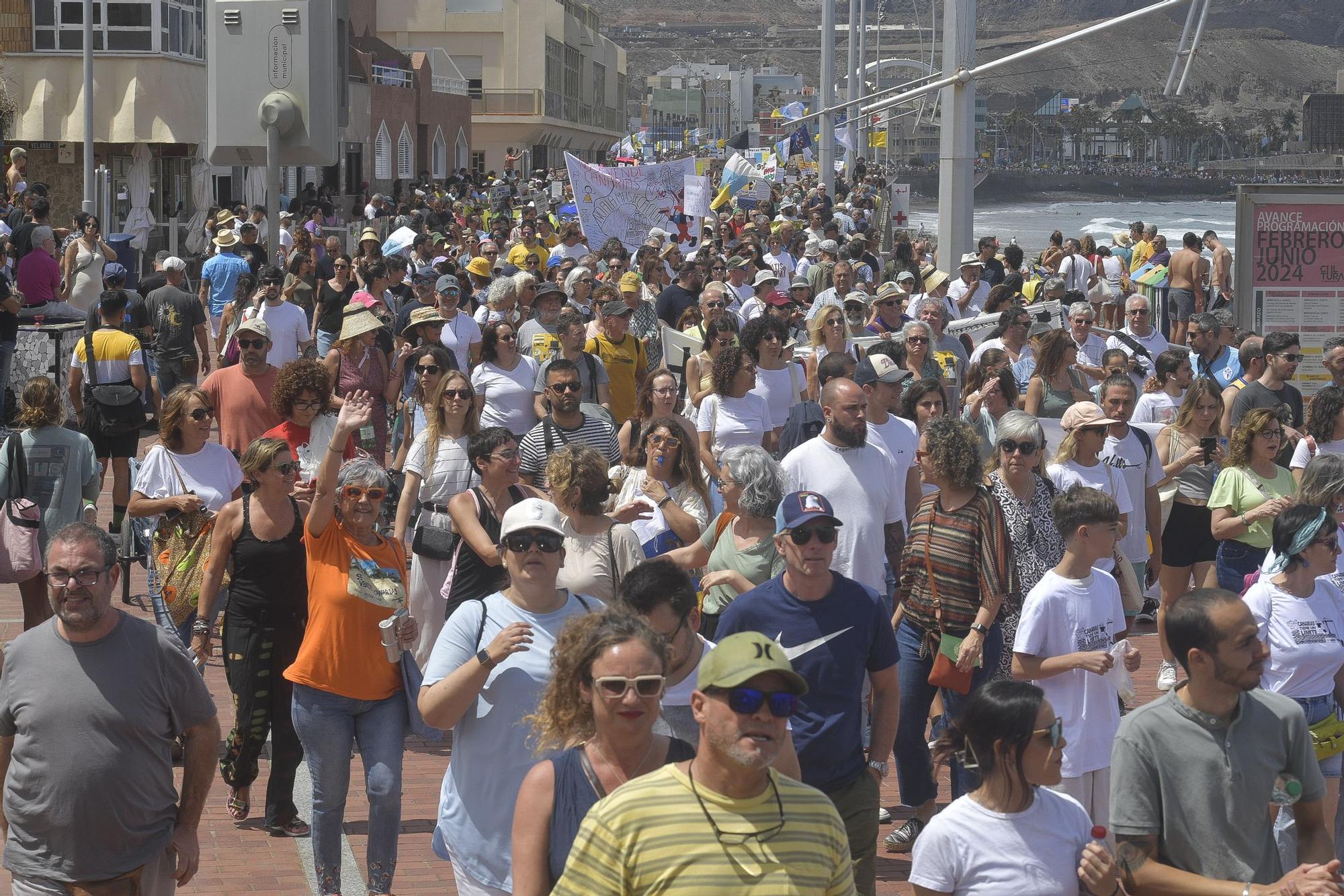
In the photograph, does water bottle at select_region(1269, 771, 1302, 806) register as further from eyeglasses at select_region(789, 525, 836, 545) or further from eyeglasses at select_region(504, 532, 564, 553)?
eyeglasses at select_region(504, 532, 564, 553)

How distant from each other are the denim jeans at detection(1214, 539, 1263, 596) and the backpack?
204cm

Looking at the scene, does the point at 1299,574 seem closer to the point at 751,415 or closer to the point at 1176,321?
the point at 751,415

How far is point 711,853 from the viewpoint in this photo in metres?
3.36

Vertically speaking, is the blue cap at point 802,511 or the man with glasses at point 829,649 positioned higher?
the blue cap at point 802,511

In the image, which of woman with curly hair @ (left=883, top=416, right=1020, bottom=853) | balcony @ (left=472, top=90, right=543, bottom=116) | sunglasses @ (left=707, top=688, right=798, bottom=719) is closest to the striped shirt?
woman with curly hair @ (left=883, top=416, right=1020, bottom=853)

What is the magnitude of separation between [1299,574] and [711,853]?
315 centimetres

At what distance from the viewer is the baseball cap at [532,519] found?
190 inches

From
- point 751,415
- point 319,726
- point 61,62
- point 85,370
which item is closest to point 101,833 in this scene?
point 319,726

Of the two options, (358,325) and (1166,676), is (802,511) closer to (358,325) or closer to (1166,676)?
(1166,676)

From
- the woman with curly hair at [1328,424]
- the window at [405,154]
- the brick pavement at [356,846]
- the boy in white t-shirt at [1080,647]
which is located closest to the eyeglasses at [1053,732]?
the boy in white t-shirt at [1080,647]

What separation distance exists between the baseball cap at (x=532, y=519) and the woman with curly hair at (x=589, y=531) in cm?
113

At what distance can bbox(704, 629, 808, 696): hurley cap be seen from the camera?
3.39 meters

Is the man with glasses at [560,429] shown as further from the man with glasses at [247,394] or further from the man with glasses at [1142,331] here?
Answer: the man with glasses at [1142,331]

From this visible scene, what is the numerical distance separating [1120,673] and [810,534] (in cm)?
131
